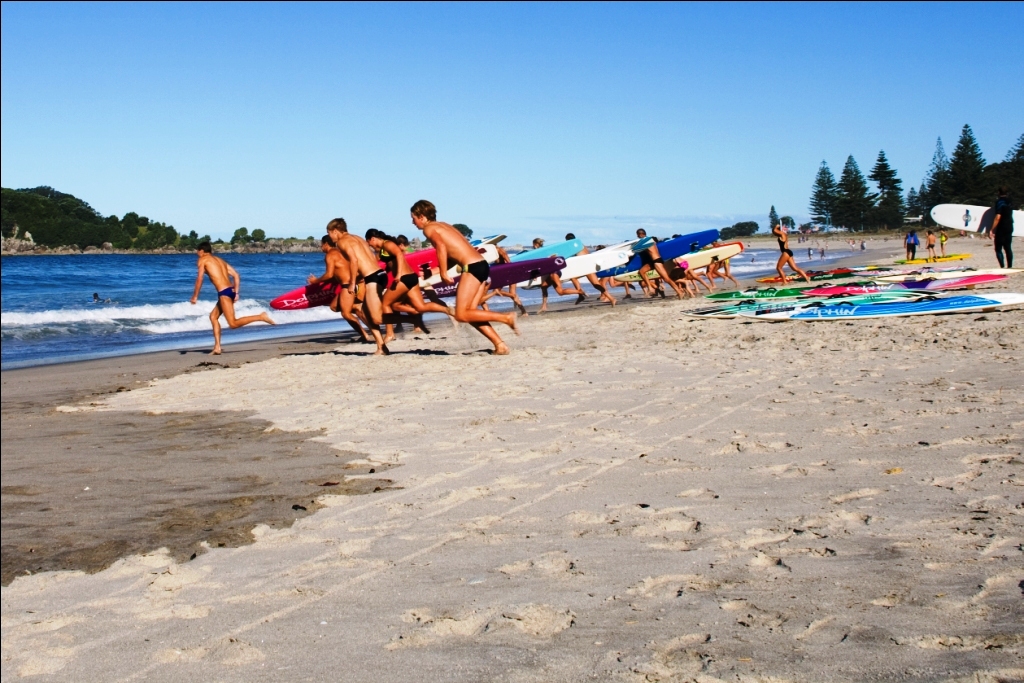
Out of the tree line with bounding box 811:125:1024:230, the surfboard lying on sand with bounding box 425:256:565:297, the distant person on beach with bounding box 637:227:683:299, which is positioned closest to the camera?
the surfboard lying on sand with bounding box 425:256:565:297

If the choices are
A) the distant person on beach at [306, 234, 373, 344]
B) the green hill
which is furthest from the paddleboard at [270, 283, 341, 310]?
the green hill

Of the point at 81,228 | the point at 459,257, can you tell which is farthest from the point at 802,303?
the point at 81,228

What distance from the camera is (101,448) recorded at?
5.31m

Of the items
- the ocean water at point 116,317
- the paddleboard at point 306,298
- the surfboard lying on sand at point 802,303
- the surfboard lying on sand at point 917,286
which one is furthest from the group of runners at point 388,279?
the surfboard lying on sand at point 917,286

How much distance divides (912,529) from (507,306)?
18.2 metres

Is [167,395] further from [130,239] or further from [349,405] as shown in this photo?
[130,239]

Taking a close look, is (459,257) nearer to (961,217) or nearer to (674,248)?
(674,248)

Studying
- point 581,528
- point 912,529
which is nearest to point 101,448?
point 581,528

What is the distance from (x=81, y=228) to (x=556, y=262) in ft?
156

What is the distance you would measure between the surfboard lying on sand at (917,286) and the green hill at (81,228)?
105 feet

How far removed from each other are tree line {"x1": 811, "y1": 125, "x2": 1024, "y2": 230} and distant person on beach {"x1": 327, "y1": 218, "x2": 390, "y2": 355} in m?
73.4

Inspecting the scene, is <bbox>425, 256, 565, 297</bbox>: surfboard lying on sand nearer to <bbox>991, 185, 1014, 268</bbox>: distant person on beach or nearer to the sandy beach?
<bbox>991, 185, 1014, 268</bbox>: distant person on beach

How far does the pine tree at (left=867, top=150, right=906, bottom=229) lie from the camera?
325ft

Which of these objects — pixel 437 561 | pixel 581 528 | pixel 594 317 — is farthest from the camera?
pixel 594 317
